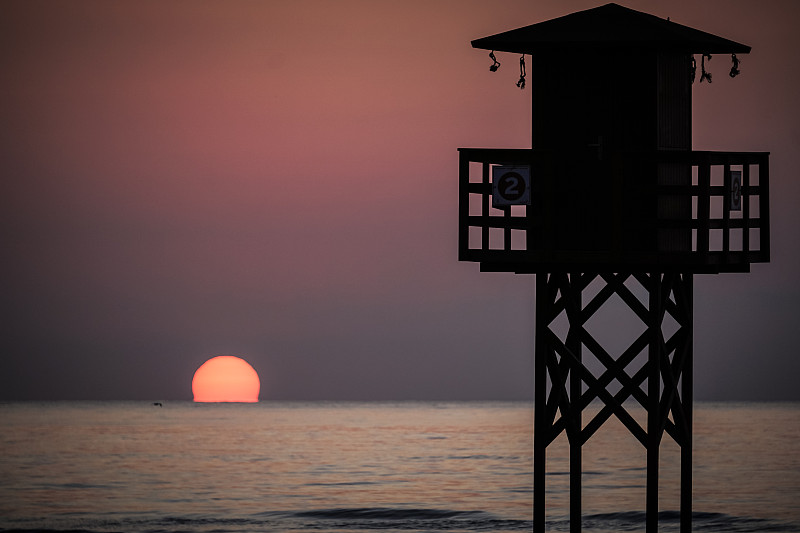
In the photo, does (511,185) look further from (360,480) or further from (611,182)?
(360,480)

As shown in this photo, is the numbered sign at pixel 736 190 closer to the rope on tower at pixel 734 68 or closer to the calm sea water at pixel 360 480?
the rope on tower at pixel 734 68

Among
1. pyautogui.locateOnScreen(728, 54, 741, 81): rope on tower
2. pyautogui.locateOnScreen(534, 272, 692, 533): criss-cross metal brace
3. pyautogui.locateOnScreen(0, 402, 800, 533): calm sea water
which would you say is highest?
pyautogui.locateOnScreen(728, 54, 741, 81): rope on tower

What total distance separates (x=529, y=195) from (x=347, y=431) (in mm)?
73884

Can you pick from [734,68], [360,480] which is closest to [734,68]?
[734,68]

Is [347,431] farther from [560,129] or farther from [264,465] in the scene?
[560,129]

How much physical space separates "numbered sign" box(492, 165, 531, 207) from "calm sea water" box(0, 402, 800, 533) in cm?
1806

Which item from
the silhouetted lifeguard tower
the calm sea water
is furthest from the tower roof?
the calm sea water

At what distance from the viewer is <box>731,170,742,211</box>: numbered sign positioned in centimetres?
1789

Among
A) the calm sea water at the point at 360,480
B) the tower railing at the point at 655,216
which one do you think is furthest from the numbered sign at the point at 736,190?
the calm sea water at the point at 360,480

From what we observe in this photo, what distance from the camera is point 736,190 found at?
17984 millimetres

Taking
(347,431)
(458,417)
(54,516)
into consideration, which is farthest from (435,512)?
(458,417)

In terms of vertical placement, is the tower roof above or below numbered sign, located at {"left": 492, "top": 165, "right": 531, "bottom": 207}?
above

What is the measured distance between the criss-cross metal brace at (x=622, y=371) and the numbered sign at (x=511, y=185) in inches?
53.9

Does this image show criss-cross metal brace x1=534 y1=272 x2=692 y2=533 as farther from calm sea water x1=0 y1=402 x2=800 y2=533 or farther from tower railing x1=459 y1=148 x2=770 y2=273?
calm sea water x1=0 y1=402 x2=800 y2=533
